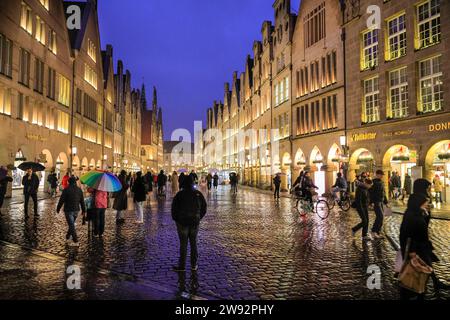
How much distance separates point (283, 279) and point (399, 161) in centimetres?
2069

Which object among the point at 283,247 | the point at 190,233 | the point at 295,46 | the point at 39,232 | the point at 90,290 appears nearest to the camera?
the point at 90,290

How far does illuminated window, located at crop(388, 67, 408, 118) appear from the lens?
26203 mm

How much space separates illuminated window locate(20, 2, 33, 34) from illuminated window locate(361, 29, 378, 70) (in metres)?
24.0

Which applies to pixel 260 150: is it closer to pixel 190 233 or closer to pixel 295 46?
pixel 295 46

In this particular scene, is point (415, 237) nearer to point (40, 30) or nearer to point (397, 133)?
point (397, 133)

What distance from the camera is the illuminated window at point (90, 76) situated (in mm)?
48703

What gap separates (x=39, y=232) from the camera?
1305 centimetres

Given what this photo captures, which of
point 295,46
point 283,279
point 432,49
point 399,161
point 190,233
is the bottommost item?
point 283,279

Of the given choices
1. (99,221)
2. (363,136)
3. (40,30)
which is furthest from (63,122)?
(99,221)

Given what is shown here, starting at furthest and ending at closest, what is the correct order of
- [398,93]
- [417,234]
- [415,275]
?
[398,93] < [417,234] < [415,275]

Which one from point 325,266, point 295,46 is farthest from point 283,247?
point 295,46

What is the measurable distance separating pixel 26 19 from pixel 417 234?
3294 centimetres

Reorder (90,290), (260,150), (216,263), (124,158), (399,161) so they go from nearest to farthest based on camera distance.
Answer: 1. (90,290)
2. (216,263)
3. (399,161)
4. (260,150)
5. (124,158)

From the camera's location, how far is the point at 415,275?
17.2 ft
